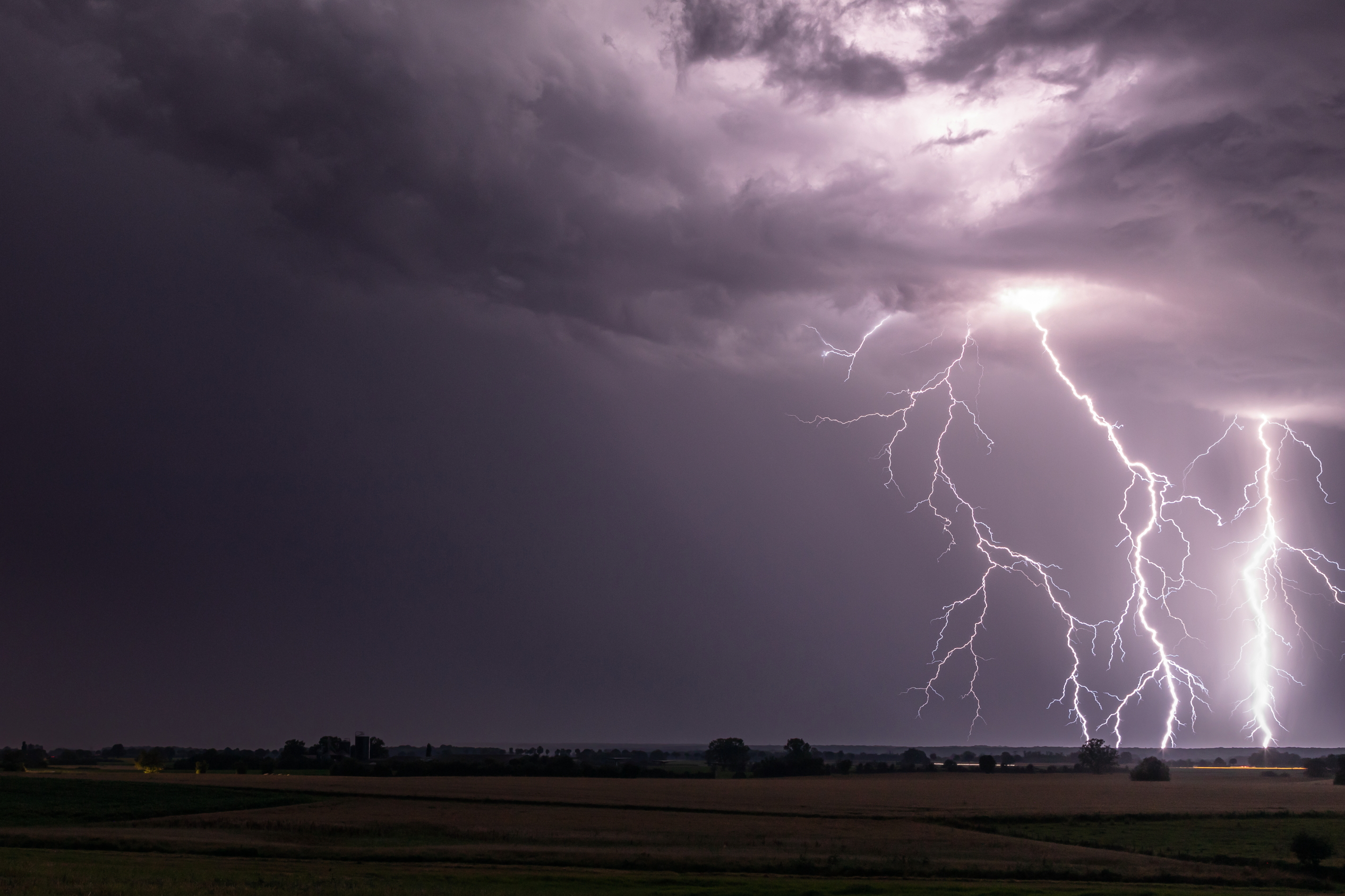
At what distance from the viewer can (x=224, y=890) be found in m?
17.3

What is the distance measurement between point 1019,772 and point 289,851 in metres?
101

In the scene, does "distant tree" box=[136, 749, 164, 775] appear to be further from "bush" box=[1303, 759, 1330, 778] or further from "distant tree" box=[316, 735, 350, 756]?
"bush" box=[1303, 759, 1330, 778]

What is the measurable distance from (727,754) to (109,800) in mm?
92400

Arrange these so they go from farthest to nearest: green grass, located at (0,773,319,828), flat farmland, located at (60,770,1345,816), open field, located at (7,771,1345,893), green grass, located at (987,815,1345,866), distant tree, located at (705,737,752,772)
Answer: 1. distant tree, located at (705,737,752,772)
2. flat farmland, located at (60,770,1345,816)
3. green grass, located at (0,773,319,828)
4. green grass, located at (987,815,1345,866)
5. open field, located at (7,771,1345,893)

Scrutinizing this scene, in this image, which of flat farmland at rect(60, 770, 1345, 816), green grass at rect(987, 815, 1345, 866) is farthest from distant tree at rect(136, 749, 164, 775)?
green grass at rect(987, 815, 1345, 866)

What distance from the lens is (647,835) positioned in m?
33.2

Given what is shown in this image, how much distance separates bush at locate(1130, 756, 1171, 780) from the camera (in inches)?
3558

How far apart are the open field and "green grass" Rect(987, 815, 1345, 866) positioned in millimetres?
213

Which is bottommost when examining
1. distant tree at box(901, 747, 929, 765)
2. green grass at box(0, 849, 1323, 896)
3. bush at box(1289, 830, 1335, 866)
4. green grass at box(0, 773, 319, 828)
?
distant tree at box(901, 747, 929, 765)

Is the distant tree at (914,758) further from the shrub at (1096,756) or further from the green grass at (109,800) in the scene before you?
the green grass at (109,800)

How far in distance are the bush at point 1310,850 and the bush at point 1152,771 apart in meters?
69.6

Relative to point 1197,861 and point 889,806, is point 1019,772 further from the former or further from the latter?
point 1197,861

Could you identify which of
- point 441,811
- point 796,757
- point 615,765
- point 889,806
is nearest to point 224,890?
point 441,811

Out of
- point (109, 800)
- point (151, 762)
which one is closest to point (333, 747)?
point (151, 762)
